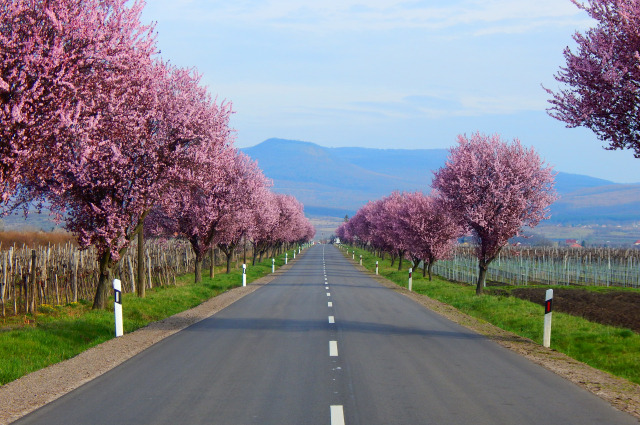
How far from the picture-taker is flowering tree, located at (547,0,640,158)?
11570 mm

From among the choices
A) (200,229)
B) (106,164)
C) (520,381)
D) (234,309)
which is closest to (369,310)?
(234,309)

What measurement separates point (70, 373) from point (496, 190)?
23.9 metres

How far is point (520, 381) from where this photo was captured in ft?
30.2

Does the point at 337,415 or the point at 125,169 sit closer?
the point at 337,415

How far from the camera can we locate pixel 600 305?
27.0 meters

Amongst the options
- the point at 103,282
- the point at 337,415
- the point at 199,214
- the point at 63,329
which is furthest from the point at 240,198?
the point at 337,415

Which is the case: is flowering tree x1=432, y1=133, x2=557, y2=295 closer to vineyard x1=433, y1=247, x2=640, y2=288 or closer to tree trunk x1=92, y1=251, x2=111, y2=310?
vineyard x1=433, y1=247, x2=640, y2=288

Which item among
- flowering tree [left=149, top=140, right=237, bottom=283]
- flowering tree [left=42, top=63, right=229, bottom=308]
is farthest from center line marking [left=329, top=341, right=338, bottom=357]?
flowering tree [left=149, top=140, right=237, bottom=283]

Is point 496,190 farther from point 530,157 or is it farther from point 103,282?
point 103,282

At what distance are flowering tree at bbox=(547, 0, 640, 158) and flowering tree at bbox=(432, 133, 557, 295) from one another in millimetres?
16704

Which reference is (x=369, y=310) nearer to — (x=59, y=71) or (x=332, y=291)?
(x=332, y=291)

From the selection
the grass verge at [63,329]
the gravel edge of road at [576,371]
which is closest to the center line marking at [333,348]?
the gravel edge of road at [576,371]

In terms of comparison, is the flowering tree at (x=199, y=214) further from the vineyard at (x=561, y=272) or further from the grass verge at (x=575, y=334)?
the vineyard at (x=561, y=272)

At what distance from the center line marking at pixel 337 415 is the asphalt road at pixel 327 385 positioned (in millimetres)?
12
